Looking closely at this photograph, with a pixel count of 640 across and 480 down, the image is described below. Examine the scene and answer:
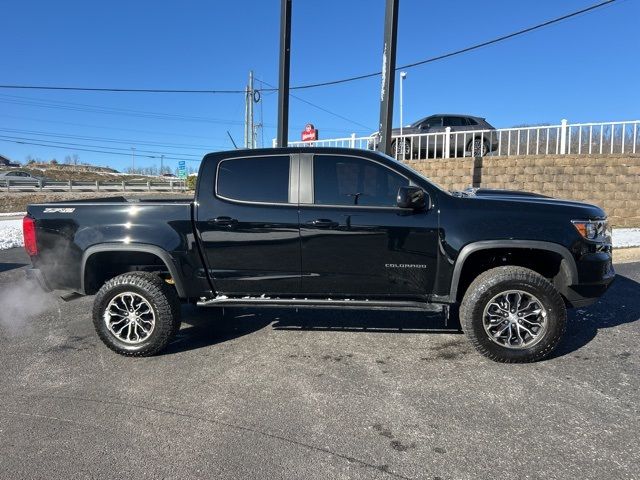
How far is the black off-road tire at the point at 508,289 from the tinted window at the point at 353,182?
3.63ft

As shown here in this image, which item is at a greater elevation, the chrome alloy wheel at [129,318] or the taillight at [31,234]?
the taillight at [31,234]

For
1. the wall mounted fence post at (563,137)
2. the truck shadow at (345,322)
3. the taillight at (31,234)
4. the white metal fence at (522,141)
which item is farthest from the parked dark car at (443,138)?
the taillight at (31,234)

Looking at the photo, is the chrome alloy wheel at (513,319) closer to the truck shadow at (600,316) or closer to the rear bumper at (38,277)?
the truck shadow at (600,316)

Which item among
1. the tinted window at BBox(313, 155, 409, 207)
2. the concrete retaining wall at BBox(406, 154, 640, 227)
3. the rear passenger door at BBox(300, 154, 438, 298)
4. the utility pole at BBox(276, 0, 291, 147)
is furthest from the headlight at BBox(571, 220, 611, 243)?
the concrete retaining wall at BBox(406, 154, 640, 227)

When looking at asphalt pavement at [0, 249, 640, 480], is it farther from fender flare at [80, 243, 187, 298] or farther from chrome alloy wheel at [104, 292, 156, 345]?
fender flare at [80, 243, 187, 298]

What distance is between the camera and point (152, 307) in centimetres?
426

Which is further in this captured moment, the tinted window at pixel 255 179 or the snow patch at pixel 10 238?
the snow patch at pixel 10 238

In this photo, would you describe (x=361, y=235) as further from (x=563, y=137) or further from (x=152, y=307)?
(x=563, y=137)

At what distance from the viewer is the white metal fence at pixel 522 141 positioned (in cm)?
1175

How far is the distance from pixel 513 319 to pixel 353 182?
6.09 feet

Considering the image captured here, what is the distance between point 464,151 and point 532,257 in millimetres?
9673

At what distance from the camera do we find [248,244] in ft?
14.0

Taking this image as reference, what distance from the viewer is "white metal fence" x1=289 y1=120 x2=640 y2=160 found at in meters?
11.8

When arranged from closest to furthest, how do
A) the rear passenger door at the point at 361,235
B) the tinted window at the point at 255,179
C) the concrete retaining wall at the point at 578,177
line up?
the rear passenger door at the point at 361,235, the tinted window at the point at 255,179, the concrete retaining wall at the point at 578,177
